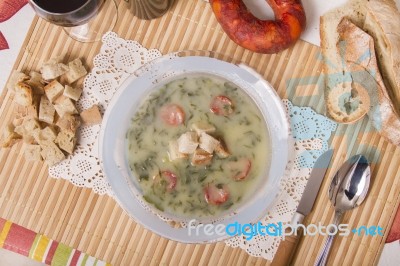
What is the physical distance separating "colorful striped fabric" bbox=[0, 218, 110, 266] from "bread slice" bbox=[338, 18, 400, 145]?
1129 millimetres

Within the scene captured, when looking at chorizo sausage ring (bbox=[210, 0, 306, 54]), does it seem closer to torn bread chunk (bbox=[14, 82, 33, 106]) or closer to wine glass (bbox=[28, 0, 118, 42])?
wine glass (bbox=[28, 0, 118, 42])

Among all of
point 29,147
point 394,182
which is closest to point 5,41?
point 29,147

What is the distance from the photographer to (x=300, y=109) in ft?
6.59

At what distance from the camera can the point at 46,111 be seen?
201 centimetres

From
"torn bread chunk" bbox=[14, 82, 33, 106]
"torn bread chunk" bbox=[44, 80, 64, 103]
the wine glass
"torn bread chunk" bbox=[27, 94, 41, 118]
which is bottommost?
"torn bread chunk" bbox=[27, 94, 41, 118]

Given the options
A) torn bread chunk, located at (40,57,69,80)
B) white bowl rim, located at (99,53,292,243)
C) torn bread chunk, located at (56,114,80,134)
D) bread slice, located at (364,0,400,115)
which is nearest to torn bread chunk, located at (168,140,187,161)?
white bowl rim, located at (99,53,292,243)

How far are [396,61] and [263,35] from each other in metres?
0.45

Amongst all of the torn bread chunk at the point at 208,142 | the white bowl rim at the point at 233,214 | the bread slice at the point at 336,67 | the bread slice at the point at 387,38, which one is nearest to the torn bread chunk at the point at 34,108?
the white bowl rim at the point at 233,214

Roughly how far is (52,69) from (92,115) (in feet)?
0.70

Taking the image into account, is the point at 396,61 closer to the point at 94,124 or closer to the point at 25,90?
the point at 94,124

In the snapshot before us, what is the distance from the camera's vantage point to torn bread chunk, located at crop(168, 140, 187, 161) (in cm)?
192

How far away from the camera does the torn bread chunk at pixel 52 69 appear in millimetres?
1997

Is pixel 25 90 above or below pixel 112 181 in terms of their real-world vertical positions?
above

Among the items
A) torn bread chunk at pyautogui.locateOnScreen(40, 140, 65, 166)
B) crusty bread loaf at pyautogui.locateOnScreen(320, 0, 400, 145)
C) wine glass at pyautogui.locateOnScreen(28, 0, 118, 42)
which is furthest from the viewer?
torn bread chunk at pyautogui.locateOnScreen(40, 140, 65, 166)
